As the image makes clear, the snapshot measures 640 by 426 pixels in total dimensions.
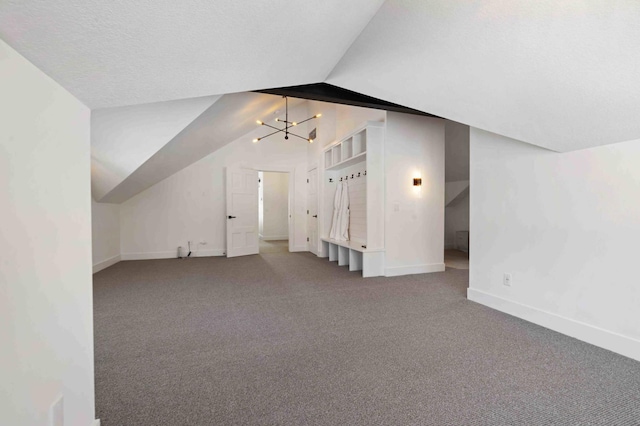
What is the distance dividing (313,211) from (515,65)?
17.5ft

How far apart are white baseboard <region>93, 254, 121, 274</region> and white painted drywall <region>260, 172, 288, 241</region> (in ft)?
15.8

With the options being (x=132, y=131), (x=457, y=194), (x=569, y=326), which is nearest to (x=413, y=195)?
(x=569, y=326)

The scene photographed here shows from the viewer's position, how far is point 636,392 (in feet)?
5.07

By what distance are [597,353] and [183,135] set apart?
4.71 m

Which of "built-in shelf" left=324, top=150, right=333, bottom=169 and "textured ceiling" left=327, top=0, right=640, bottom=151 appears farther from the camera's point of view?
A: "built-in shelf" left=324, top=150, right=333, bottom=169

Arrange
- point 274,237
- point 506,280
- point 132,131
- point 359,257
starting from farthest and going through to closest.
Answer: point 274,237 < point 359,257 < point 132,131 < point 506,280

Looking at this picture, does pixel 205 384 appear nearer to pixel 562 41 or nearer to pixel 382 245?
pixel 562 41

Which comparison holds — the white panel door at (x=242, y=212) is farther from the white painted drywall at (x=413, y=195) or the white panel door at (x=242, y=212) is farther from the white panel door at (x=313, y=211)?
the white painted drywall at (x=413, y=195)

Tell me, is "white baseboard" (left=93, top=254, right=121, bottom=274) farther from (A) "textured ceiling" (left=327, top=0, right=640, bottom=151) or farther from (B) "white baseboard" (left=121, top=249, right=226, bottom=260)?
(A) "textured ceiling" (left=327, top=0, right=640, bottom=151)

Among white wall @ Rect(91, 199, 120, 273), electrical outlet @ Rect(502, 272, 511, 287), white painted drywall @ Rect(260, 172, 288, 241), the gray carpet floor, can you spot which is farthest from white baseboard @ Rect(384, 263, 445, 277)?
white painted drywall @ Rect(260, 172, 288, 241)

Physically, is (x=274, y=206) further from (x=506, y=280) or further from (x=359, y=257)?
(x=506, y=280)

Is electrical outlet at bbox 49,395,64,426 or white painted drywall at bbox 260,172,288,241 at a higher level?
white painted drywall at bbox 260,172,288,241

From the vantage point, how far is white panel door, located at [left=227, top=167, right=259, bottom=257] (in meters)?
6.23

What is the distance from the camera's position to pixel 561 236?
2.35 meters
